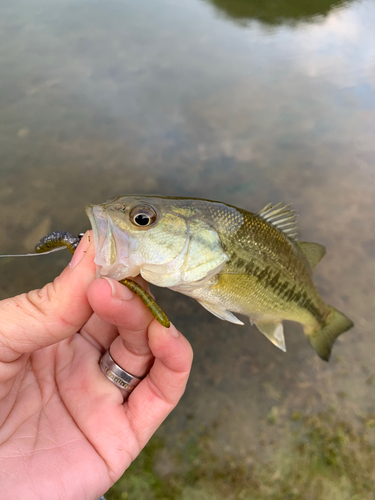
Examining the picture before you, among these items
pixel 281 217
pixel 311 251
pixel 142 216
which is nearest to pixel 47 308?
pixel 142 216

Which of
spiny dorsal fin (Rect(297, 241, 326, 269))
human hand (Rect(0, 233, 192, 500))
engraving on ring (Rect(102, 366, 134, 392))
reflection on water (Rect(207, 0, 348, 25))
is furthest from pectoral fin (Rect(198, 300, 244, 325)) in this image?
reflection on water (Rect(207, 0, 348, 25))

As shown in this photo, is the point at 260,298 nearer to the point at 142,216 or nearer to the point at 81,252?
the point at 142,216

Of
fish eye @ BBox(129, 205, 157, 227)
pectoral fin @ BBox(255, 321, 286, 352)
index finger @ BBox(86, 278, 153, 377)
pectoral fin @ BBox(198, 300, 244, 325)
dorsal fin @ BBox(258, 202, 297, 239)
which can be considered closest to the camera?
index finger @ BBox(86, 278, 153, 377)

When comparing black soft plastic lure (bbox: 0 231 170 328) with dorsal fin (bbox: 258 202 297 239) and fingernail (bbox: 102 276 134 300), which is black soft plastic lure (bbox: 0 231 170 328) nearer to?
fingernail (bbox: 102 276 134 300)

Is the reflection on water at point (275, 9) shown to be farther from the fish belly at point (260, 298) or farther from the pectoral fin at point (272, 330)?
the pectoral fin at point (272, 330)

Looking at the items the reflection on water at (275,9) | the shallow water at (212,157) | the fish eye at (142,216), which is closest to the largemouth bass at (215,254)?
the fish eye at (142,216)

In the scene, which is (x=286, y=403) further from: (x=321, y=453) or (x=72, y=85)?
(x=72, y=85)
